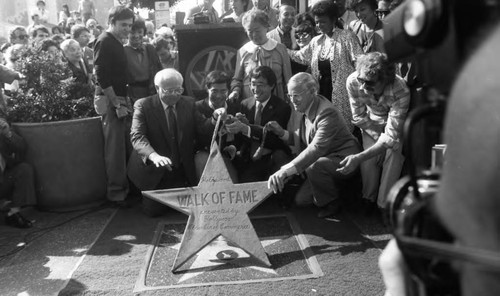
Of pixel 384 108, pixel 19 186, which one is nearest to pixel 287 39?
pixel 384 108

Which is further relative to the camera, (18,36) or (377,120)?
(18,36)

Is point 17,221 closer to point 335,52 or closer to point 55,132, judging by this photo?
point 55,132

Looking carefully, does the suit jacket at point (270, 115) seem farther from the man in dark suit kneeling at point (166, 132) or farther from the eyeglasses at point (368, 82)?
the eyeglasses at point (368, 82)

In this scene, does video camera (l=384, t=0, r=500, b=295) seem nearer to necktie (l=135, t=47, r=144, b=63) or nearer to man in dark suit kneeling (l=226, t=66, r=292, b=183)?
man in dark suit kneeling (l=226, t=66, r=292, b=183)

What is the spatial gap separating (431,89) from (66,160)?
4.71 metres

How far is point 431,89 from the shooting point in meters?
1.22

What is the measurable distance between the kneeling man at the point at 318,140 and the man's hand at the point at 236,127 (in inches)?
9.7

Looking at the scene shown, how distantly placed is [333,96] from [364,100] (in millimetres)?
565

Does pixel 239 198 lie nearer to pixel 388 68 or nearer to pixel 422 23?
pixel 388 68

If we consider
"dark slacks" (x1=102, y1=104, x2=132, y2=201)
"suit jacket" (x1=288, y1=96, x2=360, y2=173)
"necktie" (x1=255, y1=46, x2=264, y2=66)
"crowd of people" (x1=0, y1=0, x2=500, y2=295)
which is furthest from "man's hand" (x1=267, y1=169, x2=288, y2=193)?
"dark slacks" (x1=102, y1=104, x2=132, y2=201)

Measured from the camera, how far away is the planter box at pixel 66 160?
5.25m

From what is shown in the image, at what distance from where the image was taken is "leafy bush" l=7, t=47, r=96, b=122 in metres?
5.31

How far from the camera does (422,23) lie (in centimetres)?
115

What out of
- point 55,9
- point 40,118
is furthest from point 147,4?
point 40,118
